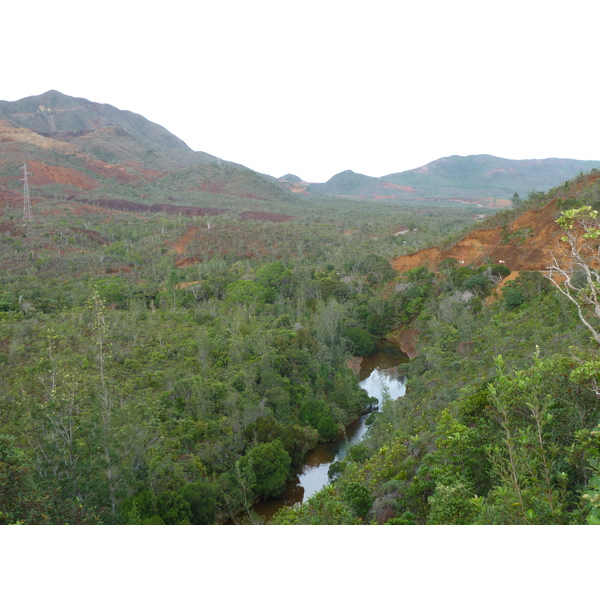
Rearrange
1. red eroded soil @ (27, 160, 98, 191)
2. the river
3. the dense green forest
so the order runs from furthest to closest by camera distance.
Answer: red eroded soil @ (27, 160, 98, 191) < the river < the dense green forest

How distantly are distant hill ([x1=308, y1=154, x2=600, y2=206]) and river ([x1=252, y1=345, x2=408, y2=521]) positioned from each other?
107m

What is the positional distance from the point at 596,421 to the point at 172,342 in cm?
1684

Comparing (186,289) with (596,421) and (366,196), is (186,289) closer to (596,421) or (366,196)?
(596,421)

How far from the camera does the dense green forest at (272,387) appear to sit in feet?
14.0

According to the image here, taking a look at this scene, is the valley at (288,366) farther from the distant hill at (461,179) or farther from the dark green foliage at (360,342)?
the distant hill at (461,179)

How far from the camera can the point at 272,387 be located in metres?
15.7

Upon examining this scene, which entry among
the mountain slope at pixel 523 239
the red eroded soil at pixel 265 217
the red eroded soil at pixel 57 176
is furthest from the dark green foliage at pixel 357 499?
the red eroded soil at pixel 57 176

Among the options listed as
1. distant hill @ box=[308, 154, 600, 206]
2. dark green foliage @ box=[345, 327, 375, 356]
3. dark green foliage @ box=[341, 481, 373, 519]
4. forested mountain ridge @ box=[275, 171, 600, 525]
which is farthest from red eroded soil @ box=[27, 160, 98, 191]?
distant hill @ box=[308, 154, 600, 206]

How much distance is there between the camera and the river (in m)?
12.3

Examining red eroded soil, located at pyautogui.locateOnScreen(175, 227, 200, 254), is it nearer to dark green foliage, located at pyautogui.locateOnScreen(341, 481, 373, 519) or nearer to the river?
the river

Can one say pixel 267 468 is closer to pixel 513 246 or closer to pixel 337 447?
pixel 337 447

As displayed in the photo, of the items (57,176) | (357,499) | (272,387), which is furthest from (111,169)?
(357,499)

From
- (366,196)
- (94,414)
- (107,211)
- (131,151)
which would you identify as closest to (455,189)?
(366,196)

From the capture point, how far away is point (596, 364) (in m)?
3.74
